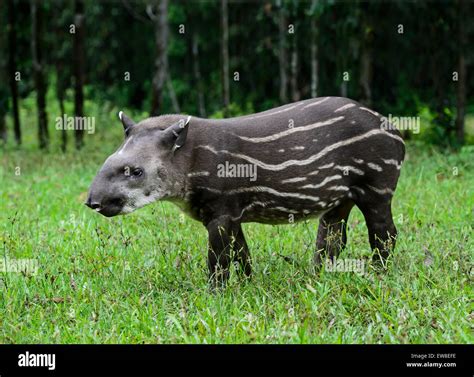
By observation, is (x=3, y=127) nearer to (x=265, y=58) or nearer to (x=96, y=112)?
(x=96, y=112)

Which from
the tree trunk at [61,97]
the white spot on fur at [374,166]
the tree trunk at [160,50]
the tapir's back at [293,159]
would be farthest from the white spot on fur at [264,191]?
the tree trunk at [61,97]

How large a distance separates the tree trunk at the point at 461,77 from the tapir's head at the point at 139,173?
26.6 feet

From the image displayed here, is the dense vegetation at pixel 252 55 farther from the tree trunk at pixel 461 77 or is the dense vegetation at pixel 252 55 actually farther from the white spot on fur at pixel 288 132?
the white spot on fur at pixel 288 132

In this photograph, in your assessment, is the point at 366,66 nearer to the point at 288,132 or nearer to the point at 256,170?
the point at 288,132

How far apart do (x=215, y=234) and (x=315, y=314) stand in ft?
3.60

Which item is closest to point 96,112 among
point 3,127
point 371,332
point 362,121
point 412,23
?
point 3,127

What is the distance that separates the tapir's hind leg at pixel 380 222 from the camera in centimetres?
646

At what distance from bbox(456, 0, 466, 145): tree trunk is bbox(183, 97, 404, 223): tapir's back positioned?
6.77m

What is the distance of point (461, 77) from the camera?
12836mm

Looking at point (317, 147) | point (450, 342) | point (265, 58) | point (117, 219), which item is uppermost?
point (265, 58)

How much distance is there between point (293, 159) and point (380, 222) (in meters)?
1.02

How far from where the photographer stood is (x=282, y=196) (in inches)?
238

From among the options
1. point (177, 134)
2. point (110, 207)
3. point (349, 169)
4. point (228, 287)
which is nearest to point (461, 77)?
point (349, 169)

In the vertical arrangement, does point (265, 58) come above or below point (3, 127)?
above
